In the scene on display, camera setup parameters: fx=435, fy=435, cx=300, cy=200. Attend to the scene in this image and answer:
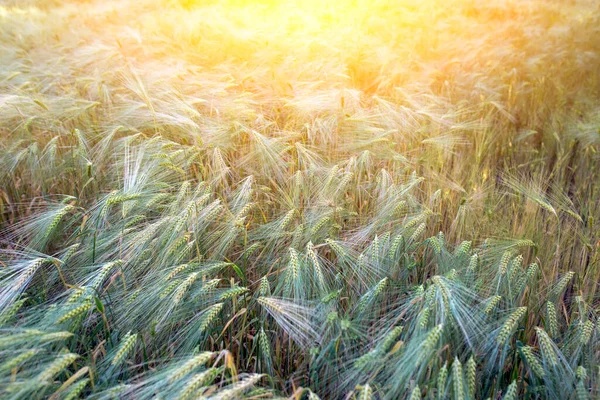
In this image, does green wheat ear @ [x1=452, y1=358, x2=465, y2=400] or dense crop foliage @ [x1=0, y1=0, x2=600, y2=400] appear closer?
green wheat ear @ [x1=452, y1=358, x2=465, y2=400]

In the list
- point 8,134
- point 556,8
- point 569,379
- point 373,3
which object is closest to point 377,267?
point 569,379

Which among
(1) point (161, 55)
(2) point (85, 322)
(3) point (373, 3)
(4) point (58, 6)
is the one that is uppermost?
(4) point (58, 6)

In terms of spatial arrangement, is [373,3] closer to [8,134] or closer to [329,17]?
[329,17]

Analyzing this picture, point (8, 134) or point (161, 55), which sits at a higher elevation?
point (161, 55)

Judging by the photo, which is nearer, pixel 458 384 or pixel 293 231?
pixel 458 384

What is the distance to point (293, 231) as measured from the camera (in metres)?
1.49

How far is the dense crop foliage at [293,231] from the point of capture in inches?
40.7

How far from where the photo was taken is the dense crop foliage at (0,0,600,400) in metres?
1.03

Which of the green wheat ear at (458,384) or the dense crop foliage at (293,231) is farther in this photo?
the dense crop foliage at (293,231)

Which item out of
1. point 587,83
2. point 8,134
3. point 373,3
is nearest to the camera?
point 8,134

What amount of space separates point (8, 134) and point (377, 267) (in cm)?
203

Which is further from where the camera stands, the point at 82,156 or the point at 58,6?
the point at 58,6

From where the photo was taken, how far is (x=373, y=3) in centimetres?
627

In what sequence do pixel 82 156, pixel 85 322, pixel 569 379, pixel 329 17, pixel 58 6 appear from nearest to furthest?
1. pixel 569 379
2. pixel 85 322
3. pixel 82 156
4. pixel 329 17
5. pixel 58 6
